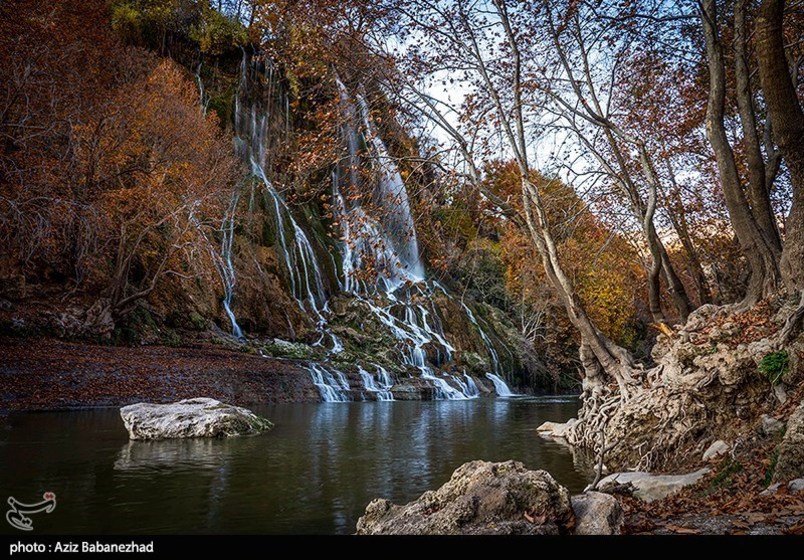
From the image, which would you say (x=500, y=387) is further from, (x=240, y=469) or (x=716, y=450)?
(x=240, y=469)

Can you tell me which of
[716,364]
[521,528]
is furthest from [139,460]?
[716,364]

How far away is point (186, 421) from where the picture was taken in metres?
10.5

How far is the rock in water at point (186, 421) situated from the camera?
10133 millimetres

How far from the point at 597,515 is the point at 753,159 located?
7070mm

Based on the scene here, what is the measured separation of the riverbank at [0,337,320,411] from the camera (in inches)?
560

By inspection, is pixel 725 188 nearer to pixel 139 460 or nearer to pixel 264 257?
pixel 139 460

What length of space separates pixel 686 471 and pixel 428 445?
4.80 meters

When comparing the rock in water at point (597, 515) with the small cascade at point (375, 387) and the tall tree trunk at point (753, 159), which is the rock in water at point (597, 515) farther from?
the small cascade at point (375, 387)

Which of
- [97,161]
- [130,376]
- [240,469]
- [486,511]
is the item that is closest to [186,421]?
[240,469]

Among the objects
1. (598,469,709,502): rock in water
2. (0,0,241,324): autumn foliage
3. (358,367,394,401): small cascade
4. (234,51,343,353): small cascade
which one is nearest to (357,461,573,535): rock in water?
(598,469,709,502): rock in water

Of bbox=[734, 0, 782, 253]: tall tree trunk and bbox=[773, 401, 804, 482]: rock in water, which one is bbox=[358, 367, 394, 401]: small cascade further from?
bbox=[773, 401, 804, 482]: rock in water

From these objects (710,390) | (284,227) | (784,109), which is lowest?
(710,390)
